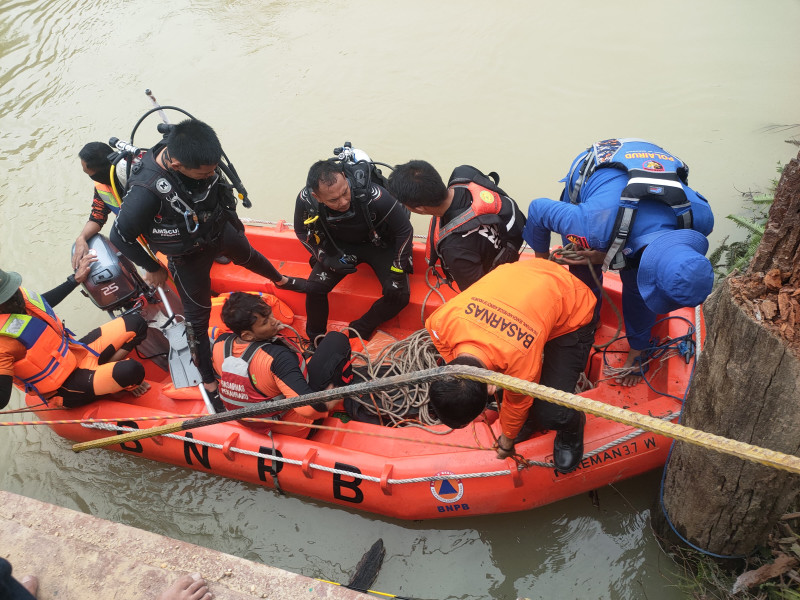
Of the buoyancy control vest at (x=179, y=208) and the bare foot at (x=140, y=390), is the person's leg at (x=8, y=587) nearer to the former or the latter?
the buoyancy control vest at (x=179, y=208)

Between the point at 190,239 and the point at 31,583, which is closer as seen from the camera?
the point at 31,583

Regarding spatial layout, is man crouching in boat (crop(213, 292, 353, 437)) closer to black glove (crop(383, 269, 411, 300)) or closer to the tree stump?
black glove (crop(383, 269, 411, 300))

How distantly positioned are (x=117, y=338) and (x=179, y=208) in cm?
103

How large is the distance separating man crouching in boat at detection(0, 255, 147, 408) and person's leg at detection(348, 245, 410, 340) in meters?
1.27

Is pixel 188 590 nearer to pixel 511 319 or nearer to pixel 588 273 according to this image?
pixel 511 319

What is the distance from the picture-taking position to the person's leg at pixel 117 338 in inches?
126

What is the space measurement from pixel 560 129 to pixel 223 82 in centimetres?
379

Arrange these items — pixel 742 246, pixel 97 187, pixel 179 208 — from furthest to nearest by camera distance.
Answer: pixel 742 246
pixel 97 187
pixel 179 208

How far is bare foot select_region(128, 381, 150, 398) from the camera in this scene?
10.7 feet

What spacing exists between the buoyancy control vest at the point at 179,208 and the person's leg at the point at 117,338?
2.00 feet

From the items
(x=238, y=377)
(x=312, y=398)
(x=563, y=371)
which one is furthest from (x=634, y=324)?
(x=238, y=377)

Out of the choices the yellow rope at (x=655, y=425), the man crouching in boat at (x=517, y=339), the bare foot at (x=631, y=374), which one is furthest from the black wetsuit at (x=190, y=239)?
the bare foot at (x=631, y=374)

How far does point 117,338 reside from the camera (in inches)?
127

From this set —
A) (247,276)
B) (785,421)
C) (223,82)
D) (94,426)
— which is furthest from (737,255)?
(223,82)
